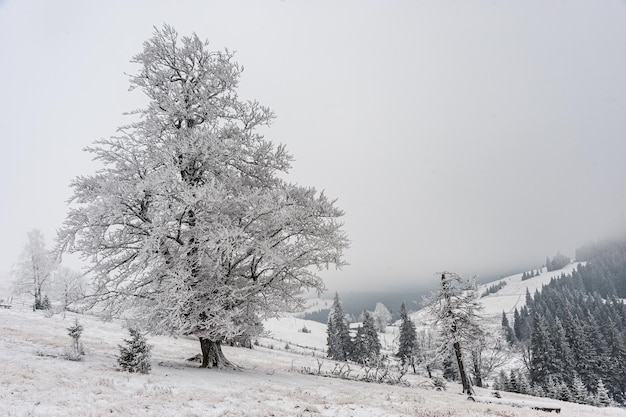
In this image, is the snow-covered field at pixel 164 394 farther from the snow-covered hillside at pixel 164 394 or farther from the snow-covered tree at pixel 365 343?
the snow-covered tree at pixel 365 343

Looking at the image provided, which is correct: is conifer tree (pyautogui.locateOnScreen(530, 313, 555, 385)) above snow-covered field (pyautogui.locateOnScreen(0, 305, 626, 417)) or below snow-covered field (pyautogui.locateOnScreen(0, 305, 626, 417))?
below

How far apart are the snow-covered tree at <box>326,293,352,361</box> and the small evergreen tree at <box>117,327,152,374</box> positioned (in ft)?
185

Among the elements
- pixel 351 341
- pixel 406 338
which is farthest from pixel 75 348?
pixel 406 338

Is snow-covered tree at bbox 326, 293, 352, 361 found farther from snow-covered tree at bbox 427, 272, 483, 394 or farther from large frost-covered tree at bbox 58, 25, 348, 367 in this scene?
large frost-covered tree at bbox 58, 25, 348, 367

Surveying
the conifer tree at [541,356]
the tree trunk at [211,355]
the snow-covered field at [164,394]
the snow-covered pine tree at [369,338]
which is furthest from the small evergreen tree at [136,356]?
the conifer tree at [541,356]

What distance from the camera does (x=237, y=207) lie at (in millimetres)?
12938

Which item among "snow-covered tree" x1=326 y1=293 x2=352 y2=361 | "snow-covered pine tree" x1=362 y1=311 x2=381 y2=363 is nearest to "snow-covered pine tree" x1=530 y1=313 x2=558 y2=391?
"snow-covered pine tree" x1=362 y1=311 x2=381 y2=363

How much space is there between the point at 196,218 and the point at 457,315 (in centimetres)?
1906

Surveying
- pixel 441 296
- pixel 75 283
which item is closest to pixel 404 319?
pixel 441 296

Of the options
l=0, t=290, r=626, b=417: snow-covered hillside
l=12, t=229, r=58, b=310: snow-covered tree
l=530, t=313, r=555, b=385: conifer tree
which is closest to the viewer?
l=0, t=290, r=626, b=417: snow-covered hillside

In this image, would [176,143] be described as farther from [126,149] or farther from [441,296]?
[441,296]

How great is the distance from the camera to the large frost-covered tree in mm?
11758

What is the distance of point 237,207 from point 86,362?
697 centimetres

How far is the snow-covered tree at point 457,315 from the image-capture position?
930 inches
